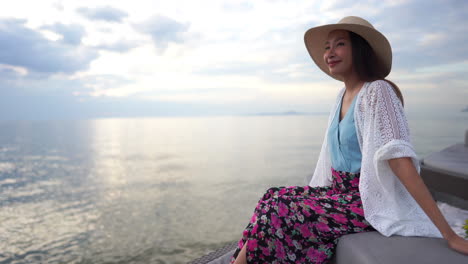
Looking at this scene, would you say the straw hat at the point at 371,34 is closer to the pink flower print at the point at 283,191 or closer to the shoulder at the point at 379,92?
the shoulder at the point at 379,92

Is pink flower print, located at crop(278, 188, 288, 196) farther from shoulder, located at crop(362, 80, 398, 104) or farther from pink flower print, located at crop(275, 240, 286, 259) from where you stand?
shoulder, located at crop(362, 80, 398, 104)

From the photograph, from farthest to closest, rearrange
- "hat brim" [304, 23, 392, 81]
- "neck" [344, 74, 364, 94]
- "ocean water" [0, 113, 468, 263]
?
"ocean water" [0, 113, 468, 263], "neck" [344, 74, 364, 94], "hat brim" [304, 23, 392, 81]

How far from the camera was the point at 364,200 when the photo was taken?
138cm

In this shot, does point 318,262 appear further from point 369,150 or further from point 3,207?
point 3,207

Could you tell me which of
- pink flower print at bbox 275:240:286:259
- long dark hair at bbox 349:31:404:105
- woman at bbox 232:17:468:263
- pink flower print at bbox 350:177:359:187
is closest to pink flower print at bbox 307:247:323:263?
woman at bbox 232:17:468:263

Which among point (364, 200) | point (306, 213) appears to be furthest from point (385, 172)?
point (306, 213)

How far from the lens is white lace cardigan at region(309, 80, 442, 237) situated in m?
1.31

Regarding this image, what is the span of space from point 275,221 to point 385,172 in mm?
516

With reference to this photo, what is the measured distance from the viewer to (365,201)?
1.38 meters

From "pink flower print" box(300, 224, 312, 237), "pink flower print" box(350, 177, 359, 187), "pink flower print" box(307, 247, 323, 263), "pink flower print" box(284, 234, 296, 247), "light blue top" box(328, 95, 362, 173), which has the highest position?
"light blue top" box(328, 95, 362, 173)

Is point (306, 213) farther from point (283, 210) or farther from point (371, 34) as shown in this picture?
point (371, 34)

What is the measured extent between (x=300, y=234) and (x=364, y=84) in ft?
2.50

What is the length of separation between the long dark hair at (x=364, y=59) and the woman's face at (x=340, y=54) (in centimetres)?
2

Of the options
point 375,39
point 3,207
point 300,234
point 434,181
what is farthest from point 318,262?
point 3,207
